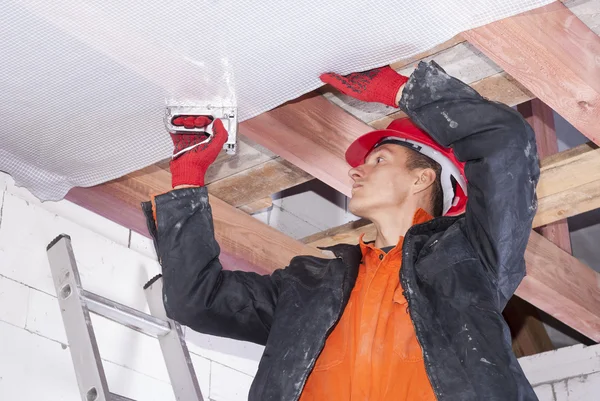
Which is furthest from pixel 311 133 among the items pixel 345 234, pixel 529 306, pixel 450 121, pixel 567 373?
pixel 529 306

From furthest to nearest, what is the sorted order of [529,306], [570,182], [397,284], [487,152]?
[529,306], [570,182], [397,284], [487,152]

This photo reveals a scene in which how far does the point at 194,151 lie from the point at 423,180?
2.29 ft

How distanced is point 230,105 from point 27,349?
1023 millimetres

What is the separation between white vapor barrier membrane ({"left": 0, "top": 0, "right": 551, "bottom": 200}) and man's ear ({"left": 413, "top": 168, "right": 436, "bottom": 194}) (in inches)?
18.2

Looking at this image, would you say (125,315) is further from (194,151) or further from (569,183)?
(569,183)

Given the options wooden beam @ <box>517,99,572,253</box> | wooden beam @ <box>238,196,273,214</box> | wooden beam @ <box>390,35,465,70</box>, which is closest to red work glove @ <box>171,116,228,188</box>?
wooden beam @ <box>390,35,465,70</box>

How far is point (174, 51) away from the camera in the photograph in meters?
2.37

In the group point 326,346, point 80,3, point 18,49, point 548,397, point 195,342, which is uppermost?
point 80,3

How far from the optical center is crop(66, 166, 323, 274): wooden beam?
3.26 meters

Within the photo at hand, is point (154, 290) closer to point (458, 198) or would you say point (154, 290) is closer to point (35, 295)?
point (35, 295)

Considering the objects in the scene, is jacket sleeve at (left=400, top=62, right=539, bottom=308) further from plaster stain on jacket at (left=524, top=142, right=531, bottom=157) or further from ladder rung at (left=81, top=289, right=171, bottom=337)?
ladder rung at (left=81, top=289, right=171, bottom=337)

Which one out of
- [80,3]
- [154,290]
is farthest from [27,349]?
[80,3]

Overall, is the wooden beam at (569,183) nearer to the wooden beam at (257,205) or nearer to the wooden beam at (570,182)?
the wooden beam at (570,182)

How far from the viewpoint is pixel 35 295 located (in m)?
2.98
